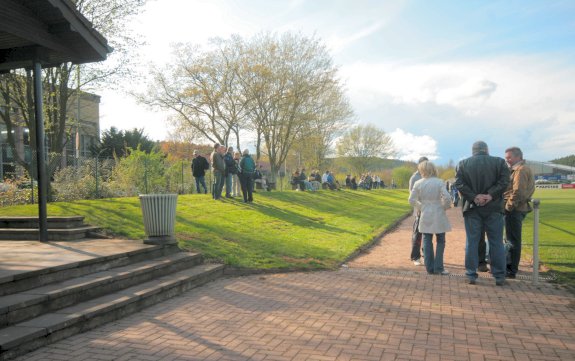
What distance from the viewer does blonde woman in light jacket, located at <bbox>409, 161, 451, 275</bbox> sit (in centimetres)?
748

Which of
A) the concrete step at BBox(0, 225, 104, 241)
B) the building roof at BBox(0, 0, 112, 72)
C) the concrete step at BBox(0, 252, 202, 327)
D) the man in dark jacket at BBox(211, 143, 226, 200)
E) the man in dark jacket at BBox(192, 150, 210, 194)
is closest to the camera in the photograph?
the concrete step at BBox(0, 252, 202, 327)

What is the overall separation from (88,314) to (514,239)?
20.5 ft

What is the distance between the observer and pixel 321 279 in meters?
7.34

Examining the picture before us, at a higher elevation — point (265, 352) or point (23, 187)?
point (23, 187)

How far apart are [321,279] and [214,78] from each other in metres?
27.3

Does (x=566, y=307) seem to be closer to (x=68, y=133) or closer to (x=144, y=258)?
(x=144, y=258)

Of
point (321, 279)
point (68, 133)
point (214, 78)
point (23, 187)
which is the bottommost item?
point (321, 279)

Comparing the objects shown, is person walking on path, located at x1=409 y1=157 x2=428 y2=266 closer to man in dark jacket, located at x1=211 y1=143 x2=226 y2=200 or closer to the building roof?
the building roof

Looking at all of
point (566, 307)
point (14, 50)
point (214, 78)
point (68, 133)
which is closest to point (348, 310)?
point (566, 307)

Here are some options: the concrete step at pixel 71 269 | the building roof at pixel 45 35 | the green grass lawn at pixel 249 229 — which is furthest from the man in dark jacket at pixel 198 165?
the concrete step at pixel 71 269

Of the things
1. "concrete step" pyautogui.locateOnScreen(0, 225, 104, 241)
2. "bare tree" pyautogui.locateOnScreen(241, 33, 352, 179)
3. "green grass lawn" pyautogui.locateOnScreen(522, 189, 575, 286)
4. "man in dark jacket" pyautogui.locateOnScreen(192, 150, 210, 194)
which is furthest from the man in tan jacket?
"bare tree" pyautogui.locateOnScreen(241, 33, 352, 179)

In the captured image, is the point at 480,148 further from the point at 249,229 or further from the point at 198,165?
the point at 198,165

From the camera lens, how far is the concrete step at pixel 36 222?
8680 mm

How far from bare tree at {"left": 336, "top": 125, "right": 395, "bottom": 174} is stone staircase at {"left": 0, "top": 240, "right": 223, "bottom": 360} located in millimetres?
59939
